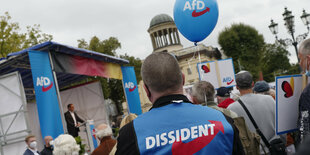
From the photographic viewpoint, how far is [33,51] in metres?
9.85

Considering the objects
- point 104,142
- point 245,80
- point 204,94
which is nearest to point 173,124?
point 204,94

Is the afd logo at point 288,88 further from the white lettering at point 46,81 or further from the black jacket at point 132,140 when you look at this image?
the white lettering at point 46,81

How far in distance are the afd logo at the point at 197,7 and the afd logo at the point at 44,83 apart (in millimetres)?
5376

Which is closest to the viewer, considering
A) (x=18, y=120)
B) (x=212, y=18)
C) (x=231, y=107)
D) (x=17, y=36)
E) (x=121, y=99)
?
(x=231, y=107)

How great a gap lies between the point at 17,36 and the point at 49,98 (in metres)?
11.3

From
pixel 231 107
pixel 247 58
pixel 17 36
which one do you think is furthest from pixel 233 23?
pixel 231 107

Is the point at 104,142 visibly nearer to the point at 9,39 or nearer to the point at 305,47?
the point at 305,47

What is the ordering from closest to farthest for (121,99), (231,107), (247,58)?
(231,107) → (121,99) → (247,58)

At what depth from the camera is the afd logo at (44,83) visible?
379 inches

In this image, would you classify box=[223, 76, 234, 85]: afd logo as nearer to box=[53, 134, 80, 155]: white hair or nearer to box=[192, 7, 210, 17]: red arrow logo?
box=[192, 7, 210, 17]: red arrow logo

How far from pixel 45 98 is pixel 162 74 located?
836 cm

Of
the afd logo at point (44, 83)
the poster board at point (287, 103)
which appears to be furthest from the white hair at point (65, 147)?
the afd logo at point (44, 83)

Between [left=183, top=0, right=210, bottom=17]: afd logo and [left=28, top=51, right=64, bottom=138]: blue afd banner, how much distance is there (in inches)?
212

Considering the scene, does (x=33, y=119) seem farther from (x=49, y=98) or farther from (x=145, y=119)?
(x=145, y=119)
